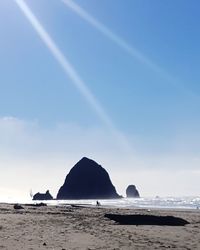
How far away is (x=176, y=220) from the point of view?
3200cm

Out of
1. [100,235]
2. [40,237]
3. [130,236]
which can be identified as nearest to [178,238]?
[130,236]

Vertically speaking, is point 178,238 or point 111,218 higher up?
point 111,218

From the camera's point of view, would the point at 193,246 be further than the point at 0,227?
No

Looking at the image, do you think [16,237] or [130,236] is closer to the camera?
[16,237]

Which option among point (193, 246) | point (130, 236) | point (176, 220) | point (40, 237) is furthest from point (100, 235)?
point (176, 220)

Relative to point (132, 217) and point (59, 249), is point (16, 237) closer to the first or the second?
point (59, 249)

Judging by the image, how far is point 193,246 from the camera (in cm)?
1884

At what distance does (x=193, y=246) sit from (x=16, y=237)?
8427 mm

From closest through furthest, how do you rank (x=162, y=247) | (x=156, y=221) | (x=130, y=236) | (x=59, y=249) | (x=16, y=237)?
1. (x=59, y=249)
2. (x=162, y=247)
3. (x=16, y=237)
4. (x=130, y=236)
5. (x=156, y=221)

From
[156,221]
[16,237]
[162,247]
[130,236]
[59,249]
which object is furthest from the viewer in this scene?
[156,221]

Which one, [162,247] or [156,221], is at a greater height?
[156,221]

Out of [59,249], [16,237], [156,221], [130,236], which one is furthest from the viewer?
[156,221]

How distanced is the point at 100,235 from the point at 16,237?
4849 millimetres

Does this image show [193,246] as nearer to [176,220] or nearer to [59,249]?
[59,249]
